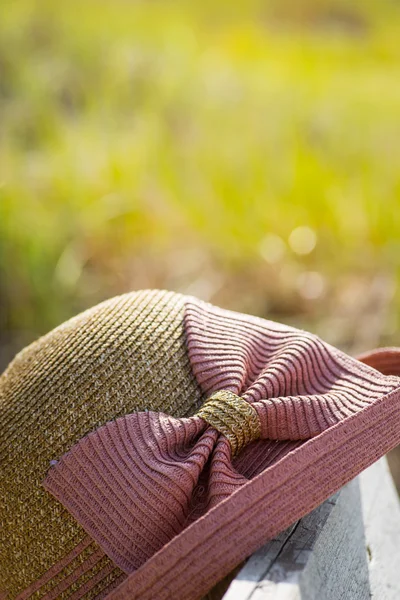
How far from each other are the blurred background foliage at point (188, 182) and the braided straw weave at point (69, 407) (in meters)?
1.64

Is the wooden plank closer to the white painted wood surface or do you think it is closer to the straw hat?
the white painted wood surface

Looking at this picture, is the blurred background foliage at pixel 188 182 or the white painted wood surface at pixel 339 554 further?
the blurred background foliage at pixel 188 182

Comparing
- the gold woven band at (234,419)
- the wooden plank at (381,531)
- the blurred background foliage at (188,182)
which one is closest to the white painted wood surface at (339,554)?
the wooden plank at (381,531)

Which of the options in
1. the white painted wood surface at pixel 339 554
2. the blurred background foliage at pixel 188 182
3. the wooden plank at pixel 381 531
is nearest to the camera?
the white painted wood surface at pixel 339 554

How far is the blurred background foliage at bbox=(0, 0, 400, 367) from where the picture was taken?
262 centimetres

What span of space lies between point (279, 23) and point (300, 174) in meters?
2.11

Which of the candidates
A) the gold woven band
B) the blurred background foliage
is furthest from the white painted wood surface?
the blurred background foliage

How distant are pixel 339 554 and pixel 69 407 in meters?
0.36

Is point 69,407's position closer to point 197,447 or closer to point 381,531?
point 197,447

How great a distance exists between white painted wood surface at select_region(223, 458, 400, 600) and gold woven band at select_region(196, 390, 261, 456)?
4.3 inches

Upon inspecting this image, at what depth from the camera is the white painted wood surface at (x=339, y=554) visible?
0.66 metres

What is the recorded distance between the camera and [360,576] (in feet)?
2.87

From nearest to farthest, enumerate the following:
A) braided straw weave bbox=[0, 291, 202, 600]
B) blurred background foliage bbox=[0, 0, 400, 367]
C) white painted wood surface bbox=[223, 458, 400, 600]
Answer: white painted wood surface bbox=[223, 458, 400, 600]
braided straw weave bbox=[0, 291, 202, 600]
blurred background foliage bbox=[0, 0, 400, 367]

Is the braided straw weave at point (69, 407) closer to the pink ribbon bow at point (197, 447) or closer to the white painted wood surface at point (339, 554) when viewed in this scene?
the pink ribbon bow at point (197, 447)
